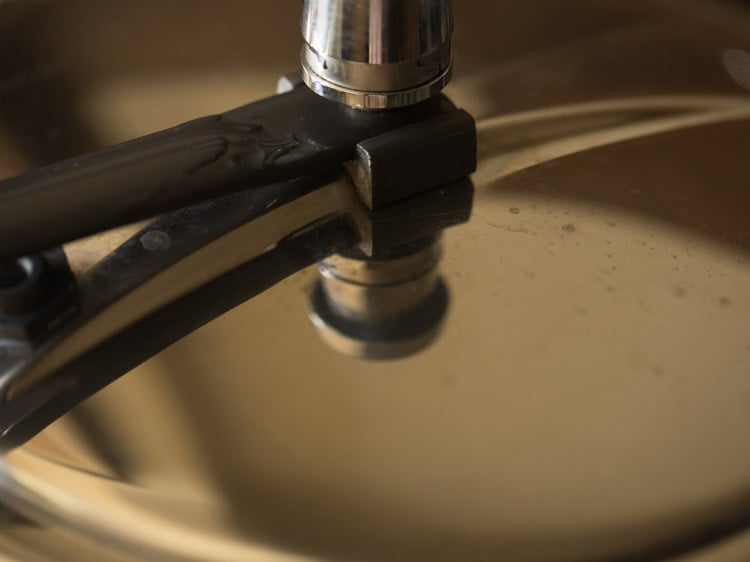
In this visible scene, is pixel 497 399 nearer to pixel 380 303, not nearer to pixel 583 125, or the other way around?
pixel 380 303

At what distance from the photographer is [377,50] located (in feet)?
1.27

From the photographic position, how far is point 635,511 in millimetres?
328

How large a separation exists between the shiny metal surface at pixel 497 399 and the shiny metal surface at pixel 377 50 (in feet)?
0.18

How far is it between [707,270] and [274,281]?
0.16 metres

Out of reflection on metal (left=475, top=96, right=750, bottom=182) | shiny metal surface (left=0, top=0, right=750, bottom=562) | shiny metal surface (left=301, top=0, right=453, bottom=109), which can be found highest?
shiny metal surface (left=301, top=0, right=453, bottom=109)

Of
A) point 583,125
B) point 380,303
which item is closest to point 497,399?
point 380,303

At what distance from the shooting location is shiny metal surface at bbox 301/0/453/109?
1.26ft

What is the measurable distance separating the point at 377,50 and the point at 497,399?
0.13 metres

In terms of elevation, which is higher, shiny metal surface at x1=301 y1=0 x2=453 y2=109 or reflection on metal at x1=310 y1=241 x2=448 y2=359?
shiny metal surface at x1=301 y1=0 x2=453 y2=109

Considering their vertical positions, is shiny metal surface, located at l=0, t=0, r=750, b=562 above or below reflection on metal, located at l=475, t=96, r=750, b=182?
below

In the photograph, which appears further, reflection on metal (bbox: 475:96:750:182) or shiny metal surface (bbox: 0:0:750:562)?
reflection on metal (bbox: 475:96:750:182)

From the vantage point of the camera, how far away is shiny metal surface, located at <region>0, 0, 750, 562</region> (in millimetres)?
326

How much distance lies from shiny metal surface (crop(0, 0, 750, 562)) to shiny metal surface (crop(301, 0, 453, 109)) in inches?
2.2

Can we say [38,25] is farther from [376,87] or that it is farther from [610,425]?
[610,425]
